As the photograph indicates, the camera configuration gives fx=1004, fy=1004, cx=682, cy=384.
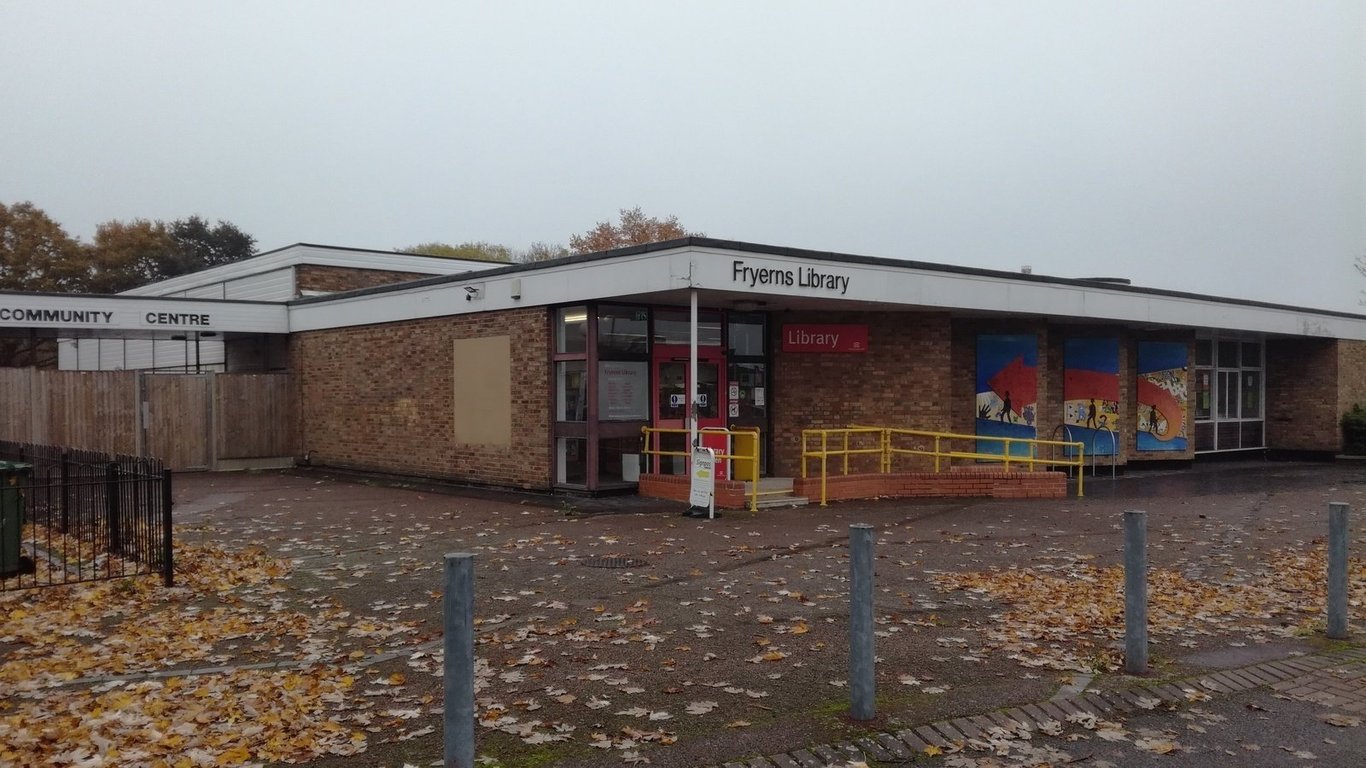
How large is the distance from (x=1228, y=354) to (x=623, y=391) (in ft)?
60.4

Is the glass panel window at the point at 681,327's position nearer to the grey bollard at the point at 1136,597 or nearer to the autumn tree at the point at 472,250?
the grey bollard at the point at 1136,597

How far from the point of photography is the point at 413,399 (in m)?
19.2

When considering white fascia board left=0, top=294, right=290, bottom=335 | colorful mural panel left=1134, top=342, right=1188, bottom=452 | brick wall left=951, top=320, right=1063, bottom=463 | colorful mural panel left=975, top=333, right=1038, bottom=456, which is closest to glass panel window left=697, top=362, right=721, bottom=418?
brick wall left=951, top=320, right=1063, bottom=463

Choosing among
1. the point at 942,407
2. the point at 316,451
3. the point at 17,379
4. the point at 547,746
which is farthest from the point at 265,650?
the point at 17,379

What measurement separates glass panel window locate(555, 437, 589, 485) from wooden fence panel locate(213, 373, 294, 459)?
10.0 meters

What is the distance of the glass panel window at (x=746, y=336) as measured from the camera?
56.7 feet

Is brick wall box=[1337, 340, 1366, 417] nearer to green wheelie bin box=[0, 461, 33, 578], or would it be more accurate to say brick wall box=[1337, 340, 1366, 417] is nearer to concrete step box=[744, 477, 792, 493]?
concrete step box=[744, 477, 792, 493]

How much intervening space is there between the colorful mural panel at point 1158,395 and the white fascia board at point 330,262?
15884mm

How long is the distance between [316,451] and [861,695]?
1939 centimetres

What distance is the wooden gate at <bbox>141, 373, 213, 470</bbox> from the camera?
21.8 metres

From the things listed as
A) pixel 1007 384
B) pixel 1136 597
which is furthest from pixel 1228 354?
pixel 1136 597

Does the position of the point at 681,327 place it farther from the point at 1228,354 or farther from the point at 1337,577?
the point at 1228,354

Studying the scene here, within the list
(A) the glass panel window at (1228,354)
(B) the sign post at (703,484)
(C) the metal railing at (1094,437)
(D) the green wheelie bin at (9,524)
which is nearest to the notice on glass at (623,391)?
(B) the sign post at (703,484)

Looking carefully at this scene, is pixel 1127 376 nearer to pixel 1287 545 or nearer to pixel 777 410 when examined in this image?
pixel 777 410
